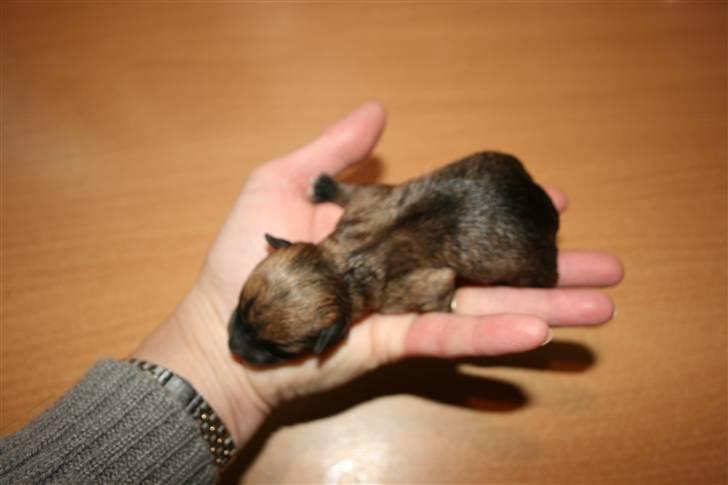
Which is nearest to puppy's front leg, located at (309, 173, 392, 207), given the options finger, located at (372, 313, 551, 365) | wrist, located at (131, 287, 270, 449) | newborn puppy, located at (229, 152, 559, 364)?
newborn puppy, located at (229, 152, 559, 364)

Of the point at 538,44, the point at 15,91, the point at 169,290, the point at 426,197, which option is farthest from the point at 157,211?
the point at 538,44

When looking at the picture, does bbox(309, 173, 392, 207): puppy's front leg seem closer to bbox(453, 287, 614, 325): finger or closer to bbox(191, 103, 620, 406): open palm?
bbox(191, 103, 620, 406): open palm

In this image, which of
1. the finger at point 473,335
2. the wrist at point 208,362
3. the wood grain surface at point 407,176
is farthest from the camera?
the wood grain surface at point 407,176

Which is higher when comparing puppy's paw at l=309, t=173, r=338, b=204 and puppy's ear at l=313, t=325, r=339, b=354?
puppy's paw at l=309, t=173, r=338, b=204

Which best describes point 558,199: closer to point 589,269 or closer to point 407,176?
point 589,269

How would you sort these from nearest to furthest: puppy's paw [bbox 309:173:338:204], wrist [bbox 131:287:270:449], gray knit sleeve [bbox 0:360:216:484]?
gray knit sleeve [bbox 0:360:216:484] < wrist [bbox 131:287:270:449] < puppy's paw [bbox 309:173:338:204]

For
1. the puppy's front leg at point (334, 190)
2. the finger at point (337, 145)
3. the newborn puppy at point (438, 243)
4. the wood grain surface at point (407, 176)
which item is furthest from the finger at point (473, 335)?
the finger at point (337, 145)

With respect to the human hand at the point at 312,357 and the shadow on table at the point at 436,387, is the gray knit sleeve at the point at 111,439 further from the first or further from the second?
the shadow on table at the point at 436,387

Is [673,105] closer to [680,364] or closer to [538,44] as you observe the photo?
[538,44]
